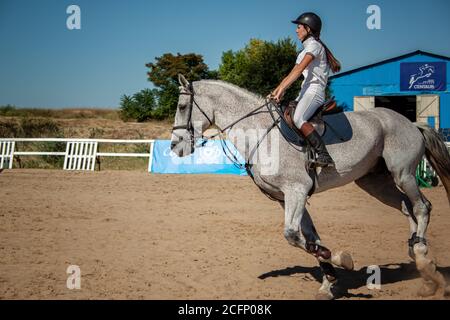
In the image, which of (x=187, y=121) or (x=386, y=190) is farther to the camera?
(x=386, y=190)

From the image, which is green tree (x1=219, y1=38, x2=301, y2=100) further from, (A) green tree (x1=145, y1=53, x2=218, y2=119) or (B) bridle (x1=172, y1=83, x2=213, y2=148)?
(B) bridle (x1=172, y1=83, x2=213, y2=148)

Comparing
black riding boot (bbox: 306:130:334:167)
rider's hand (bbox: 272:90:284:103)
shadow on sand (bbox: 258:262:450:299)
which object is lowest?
shadow on sand (bbox: 258:262:450:299)

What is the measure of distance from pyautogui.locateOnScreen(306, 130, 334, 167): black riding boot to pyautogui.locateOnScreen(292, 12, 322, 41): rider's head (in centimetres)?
115

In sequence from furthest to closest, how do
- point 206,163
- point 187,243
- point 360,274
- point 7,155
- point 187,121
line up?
point 7,155 → point 206,163 → point 187,243 → point 360,274 → point 187,121

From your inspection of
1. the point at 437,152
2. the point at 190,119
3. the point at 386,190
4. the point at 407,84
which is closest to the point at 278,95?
the point at 190,119

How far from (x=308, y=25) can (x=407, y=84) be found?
2868 centimetres

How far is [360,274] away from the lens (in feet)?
21.3

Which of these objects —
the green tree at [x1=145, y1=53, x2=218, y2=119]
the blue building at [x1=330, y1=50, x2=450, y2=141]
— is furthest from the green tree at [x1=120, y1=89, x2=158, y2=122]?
the blue building at [x1=330, y1=50, x2=450, y2=141]

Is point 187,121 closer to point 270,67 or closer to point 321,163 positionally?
point 321,163

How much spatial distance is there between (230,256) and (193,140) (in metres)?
2.44

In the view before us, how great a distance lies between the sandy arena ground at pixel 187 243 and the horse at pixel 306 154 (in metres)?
0.65

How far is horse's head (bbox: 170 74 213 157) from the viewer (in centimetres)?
548

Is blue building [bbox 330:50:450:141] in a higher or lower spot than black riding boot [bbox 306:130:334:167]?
higher

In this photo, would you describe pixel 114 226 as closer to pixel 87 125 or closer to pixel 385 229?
pixel 385 229
